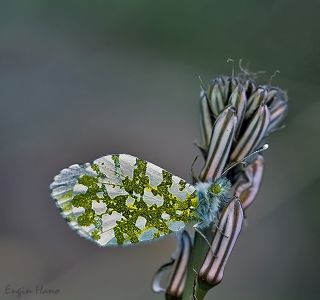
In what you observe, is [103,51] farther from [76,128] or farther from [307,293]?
[307,293]

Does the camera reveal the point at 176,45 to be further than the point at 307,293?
Yes

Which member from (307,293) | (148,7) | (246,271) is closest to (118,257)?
(246,271)

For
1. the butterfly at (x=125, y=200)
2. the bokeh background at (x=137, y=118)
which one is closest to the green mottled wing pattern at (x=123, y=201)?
the butterfly at (x=125, y=200)

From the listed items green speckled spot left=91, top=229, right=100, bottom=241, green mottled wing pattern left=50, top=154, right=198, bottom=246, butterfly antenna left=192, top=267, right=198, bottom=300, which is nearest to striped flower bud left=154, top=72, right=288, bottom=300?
butterfly antenna left=192, top=267, right=198, bottom=300

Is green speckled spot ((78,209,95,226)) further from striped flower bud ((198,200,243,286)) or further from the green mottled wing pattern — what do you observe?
striped flower bud ((198,200,243,286))

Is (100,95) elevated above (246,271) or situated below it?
above

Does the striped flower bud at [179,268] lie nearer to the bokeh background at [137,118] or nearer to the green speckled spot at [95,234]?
the green speckled spot at [95,234]

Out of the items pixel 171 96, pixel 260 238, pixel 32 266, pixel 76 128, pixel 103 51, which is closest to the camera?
pixel 32 266
